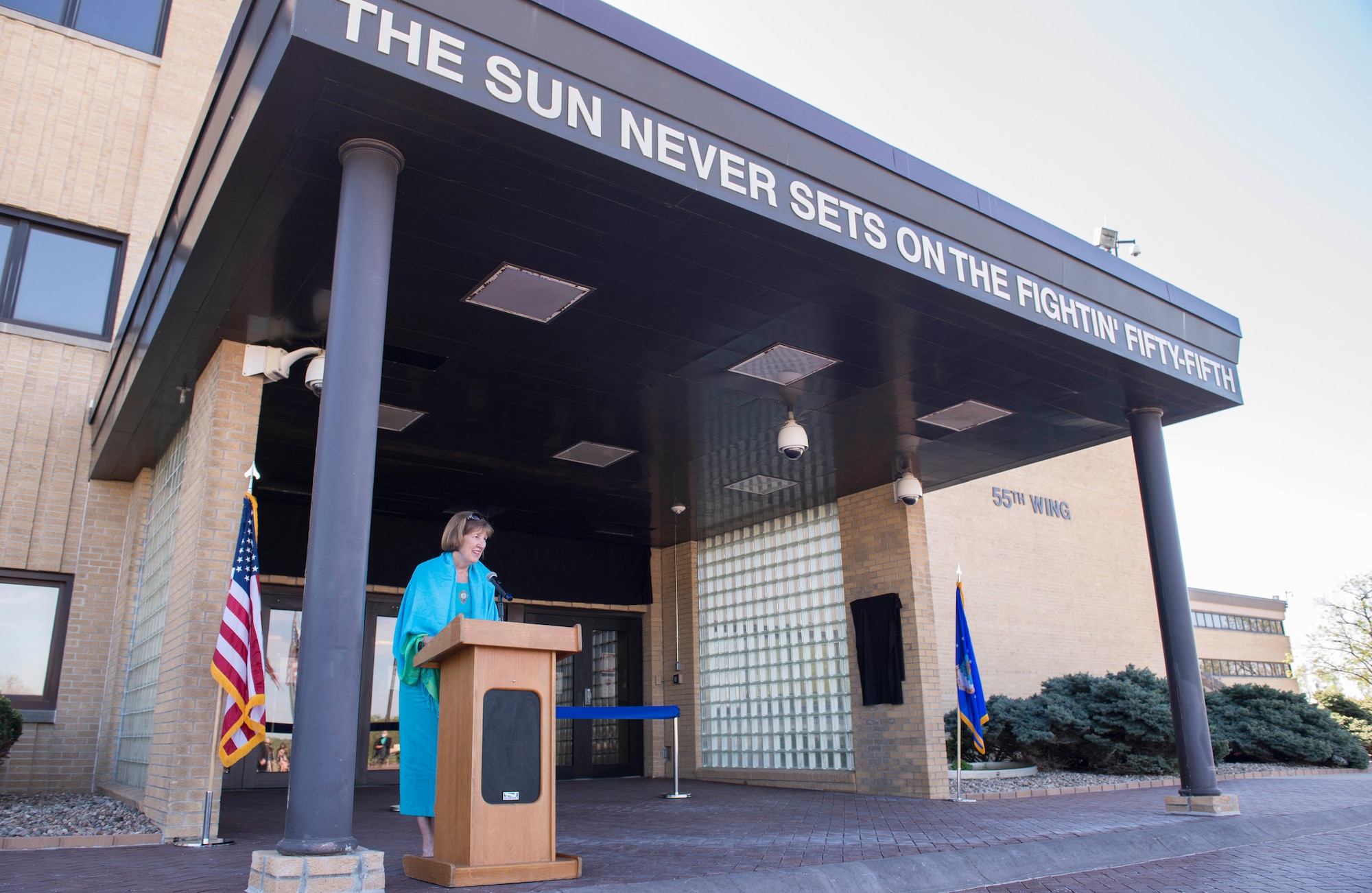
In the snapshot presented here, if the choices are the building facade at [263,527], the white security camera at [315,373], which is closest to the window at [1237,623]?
the building facade at [263,527]

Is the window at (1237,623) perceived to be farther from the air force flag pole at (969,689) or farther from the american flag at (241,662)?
the american flag at (241,662)

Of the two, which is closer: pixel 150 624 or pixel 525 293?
pixel 525 293

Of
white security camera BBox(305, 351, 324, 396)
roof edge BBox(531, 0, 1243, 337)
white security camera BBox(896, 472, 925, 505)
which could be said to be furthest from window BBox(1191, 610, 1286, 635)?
white security camera BBox(305, 351, 324, 396)

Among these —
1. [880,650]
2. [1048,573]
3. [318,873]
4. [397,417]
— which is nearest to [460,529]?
[318,873]

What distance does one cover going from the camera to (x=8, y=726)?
8.20 m

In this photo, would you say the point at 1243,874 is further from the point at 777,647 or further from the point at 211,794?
the point at 777,647

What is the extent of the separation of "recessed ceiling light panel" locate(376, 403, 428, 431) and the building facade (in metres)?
0.12

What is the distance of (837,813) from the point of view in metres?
7.99

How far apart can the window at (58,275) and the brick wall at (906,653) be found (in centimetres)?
905

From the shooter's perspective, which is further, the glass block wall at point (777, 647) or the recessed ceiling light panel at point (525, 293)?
the glass block wall at point (777, 647)

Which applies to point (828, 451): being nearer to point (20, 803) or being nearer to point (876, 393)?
point (876, 393)

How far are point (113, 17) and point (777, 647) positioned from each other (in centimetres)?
1151

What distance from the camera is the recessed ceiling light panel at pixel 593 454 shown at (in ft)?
31.3

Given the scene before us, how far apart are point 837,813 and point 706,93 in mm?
5976
